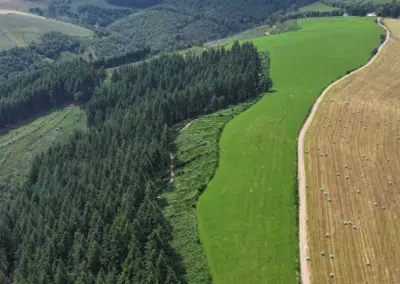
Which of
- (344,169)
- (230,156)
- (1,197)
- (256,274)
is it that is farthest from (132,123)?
(256,274)

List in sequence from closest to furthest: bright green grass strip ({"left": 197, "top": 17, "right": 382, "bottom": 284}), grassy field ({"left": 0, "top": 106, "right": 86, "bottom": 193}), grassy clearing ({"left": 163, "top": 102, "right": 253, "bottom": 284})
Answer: bright green grass strip ({"left": 197, "top": 17, "right": 382, "bottom": 284}) < grassy clearing ({"left": 163, "top": 102, "right": 253, "bottom": 284}) < grassy field ({"left": 0, "top": 106, "right": 86, "bottom": 193})

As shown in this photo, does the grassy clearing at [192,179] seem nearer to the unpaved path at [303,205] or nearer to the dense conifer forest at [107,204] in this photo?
the dense conifer forest at [107,204]

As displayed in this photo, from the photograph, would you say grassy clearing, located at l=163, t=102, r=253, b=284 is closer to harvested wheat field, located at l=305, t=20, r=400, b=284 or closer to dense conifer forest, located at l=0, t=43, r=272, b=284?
dense conifer forest, located at l=0, t=43, r=272, b=284

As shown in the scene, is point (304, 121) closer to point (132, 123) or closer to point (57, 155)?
point (132, 123)

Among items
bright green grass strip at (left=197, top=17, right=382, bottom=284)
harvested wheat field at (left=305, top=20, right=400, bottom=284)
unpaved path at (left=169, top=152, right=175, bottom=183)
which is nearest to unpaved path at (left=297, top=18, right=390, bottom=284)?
harvested wheat field at (left=305, top=20, right=400, bottom=284)

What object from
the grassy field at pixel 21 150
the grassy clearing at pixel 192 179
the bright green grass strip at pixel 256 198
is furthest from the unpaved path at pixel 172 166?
the grassy field at pixel 21 150
